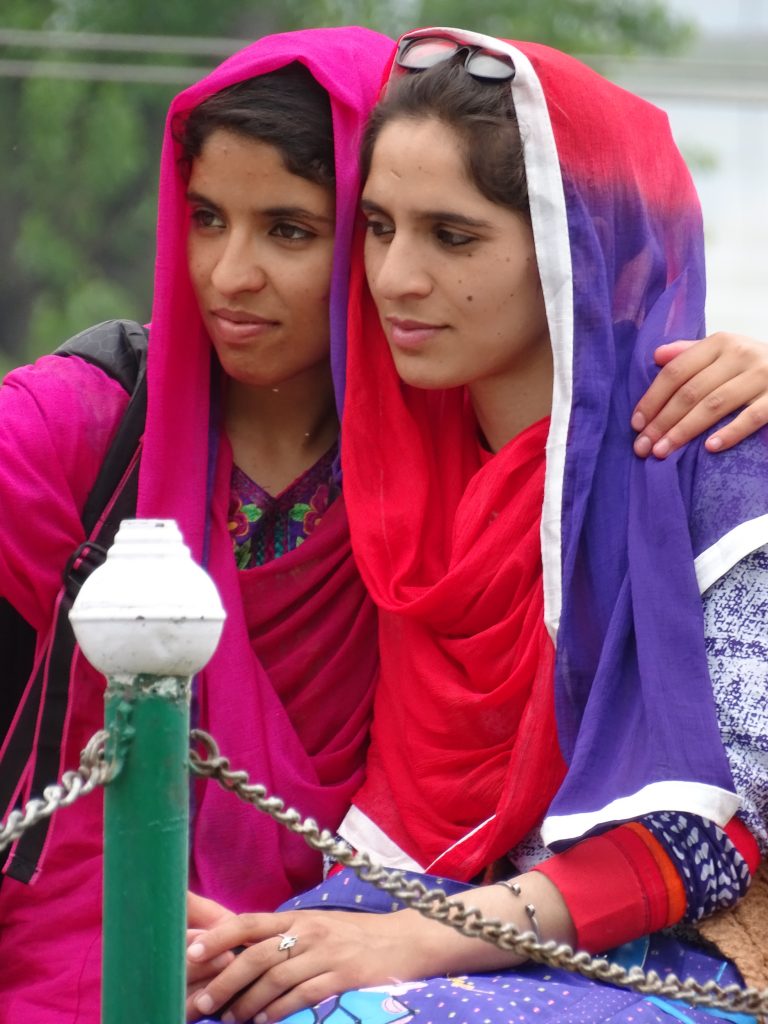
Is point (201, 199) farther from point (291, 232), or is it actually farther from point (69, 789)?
point (69, 789)

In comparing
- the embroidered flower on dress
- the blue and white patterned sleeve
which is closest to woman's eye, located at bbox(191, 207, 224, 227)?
the embroidered flower on dress

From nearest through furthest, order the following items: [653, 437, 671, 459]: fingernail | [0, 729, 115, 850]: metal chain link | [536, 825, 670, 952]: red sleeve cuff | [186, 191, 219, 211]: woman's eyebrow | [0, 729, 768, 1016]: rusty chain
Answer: [0, 729, 115, 850]: metal chain link → [0, 729, 768, 1016]: rusty chain → [536, 825, 670, 952]: red sleeve cuff → [653, 437, 671, 459]: fingernail → [186, 191, 219, 211]: woman's eyebrow

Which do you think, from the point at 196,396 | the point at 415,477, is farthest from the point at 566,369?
the point at 196,396

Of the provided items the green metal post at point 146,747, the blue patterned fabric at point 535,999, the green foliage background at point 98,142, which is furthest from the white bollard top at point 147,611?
the green foliage background at point 98,142

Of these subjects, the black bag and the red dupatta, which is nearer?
the red dupatta

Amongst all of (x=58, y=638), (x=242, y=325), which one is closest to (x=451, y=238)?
(x=242, y=325)

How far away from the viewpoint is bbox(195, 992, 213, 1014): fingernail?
7.63ft

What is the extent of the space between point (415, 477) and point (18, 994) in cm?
108

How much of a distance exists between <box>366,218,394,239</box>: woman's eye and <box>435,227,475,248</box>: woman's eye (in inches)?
4.0

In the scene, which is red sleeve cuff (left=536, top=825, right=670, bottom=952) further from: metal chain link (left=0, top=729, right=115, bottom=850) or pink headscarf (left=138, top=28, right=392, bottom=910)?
metal chain link (left=0, top=729, right=115, bottom=850)

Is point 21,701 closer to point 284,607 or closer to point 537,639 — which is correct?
point 284,607

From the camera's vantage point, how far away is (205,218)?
2861mm

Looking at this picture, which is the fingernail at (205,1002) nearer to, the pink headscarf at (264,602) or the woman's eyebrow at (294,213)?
the pink headscarf at (264,602)

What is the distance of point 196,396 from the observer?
2885 millimetres
